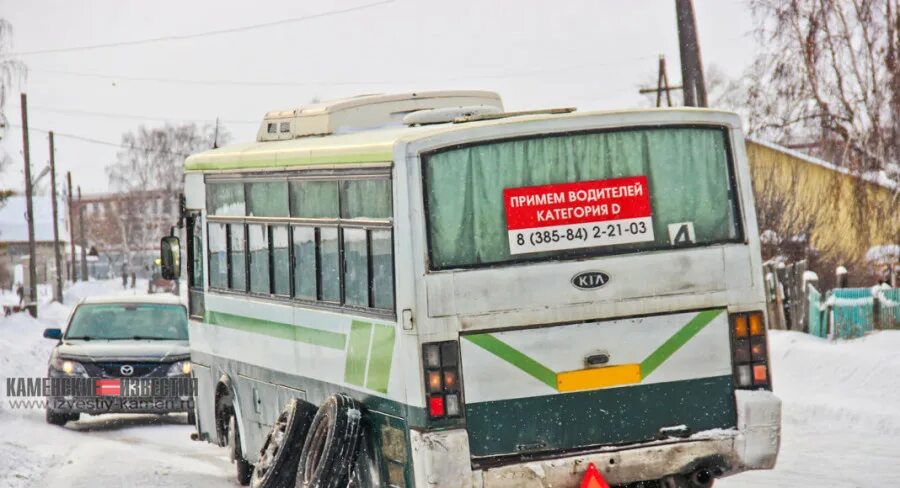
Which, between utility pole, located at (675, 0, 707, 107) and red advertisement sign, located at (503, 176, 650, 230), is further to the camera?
utility pole, located at (675, 0, 707, 107)

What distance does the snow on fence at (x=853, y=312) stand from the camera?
1063 inches

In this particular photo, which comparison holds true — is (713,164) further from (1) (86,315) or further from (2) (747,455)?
(1) (86,315)

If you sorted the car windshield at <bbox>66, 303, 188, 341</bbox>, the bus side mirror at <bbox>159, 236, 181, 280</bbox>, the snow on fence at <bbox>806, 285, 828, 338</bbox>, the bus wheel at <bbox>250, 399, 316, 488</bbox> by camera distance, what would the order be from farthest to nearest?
the snow on fence at <bbox>806, 285, 828, 338</bbox> → the car windshield at <bbox>66, 303, 188, 341</bbox> → the bus side mirror at <bbox>159, 236, 181, 280</bbox> → the bus wheel at <bbox>250, 399, 316, 488</bbox>

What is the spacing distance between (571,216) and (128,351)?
426 inches

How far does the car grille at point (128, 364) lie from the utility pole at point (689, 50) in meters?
9.50

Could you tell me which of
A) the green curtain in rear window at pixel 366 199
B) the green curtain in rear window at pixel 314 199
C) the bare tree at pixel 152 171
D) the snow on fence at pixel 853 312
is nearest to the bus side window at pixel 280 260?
the green curtain in rear window at pixel 314 199

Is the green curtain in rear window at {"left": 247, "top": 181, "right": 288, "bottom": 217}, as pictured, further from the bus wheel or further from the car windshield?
the car windshield

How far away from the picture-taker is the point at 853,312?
2703 cm

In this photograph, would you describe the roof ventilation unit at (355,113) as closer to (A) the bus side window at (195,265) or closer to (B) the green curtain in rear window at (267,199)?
(B) the green curtain in rear window at (267,199)

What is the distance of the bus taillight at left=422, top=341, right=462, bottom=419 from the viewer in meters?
9.70

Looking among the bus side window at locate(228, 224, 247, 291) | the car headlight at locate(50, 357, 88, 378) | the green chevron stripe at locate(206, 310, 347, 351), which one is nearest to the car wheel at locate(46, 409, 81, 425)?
the car headlight at locate(50, 357, 88, 378)

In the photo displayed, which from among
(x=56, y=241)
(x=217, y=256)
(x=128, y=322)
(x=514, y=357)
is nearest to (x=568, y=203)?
(x=514, y=357)

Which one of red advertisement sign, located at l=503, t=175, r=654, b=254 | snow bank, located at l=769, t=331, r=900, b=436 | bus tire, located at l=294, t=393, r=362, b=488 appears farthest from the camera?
snow bank, located at l=769, t=331, r=900, b=436

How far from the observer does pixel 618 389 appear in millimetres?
10055
